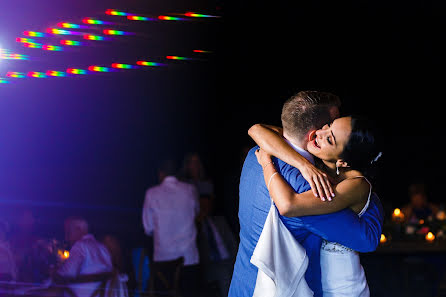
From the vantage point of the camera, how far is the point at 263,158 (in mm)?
1622

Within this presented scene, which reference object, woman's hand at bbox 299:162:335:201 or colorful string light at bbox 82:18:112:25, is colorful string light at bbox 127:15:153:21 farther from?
woman's hand at bbox 299:162:335:201

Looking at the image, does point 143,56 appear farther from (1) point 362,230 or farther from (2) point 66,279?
(1) point 362,230

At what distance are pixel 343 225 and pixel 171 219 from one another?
2.91 metres

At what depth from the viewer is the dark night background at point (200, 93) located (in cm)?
572

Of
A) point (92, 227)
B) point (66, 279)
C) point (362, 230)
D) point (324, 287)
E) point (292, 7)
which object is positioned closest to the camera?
point (362, 230)

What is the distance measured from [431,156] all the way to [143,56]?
4.06 m

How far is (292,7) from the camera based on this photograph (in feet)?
18.2

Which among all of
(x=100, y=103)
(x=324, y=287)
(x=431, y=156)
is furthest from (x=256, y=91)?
(x=324, y=287)

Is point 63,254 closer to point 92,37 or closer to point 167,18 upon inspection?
point 92,37

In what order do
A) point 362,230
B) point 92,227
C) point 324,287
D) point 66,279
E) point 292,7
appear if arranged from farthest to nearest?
1. point 92,227
2. point 292,7
3. point 66,279
4. point 324,287
5. point 362,230

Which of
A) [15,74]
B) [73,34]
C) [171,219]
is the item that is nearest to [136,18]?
[73,34]

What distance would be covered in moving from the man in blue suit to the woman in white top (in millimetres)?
27

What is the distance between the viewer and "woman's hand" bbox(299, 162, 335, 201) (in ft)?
4.63

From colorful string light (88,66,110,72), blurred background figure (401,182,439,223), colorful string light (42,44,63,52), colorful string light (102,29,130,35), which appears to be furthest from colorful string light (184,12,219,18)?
blurred background figure (401,182,439,223)
